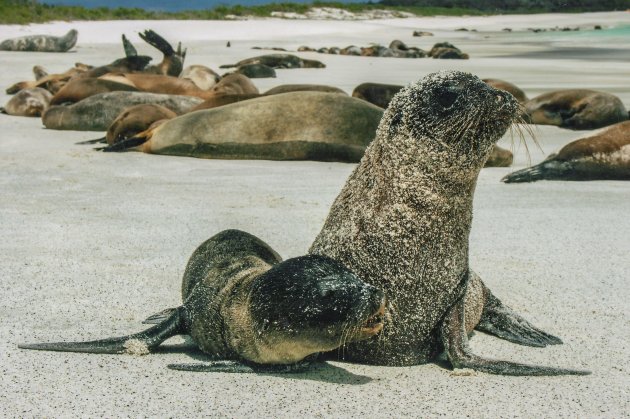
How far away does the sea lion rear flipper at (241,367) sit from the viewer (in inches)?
125

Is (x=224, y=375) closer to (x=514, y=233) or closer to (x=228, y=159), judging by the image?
(x=514, y=233)

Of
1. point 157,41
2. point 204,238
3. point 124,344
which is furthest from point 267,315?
point 157,41

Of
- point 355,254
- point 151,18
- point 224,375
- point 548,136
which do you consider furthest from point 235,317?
point 151,18

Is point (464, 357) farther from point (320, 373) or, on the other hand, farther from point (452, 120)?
point (452, 120)

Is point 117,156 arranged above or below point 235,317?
below

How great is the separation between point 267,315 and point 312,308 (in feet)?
0.55

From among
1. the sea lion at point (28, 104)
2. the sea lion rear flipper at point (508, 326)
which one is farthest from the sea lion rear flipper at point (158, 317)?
the sea lion at point (28, 104)

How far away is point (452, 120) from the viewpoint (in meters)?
3.38

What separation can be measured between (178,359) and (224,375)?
296 mm

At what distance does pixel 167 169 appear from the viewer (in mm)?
7941

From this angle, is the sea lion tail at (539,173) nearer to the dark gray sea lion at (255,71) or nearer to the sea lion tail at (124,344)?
the sea lion tail at (124,344)

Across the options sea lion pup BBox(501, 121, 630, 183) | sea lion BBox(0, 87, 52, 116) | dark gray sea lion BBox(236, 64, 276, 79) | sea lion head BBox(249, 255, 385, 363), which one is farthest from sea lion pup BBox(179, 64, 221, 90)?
sea lion head BBox(249, 255, 385, 363)

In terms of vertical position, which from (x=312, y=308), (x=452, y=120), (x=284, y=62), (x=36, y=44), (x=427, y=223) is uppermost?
(x=452, y=120)

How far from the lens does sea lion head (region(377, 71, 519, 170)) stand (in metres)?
3.35
